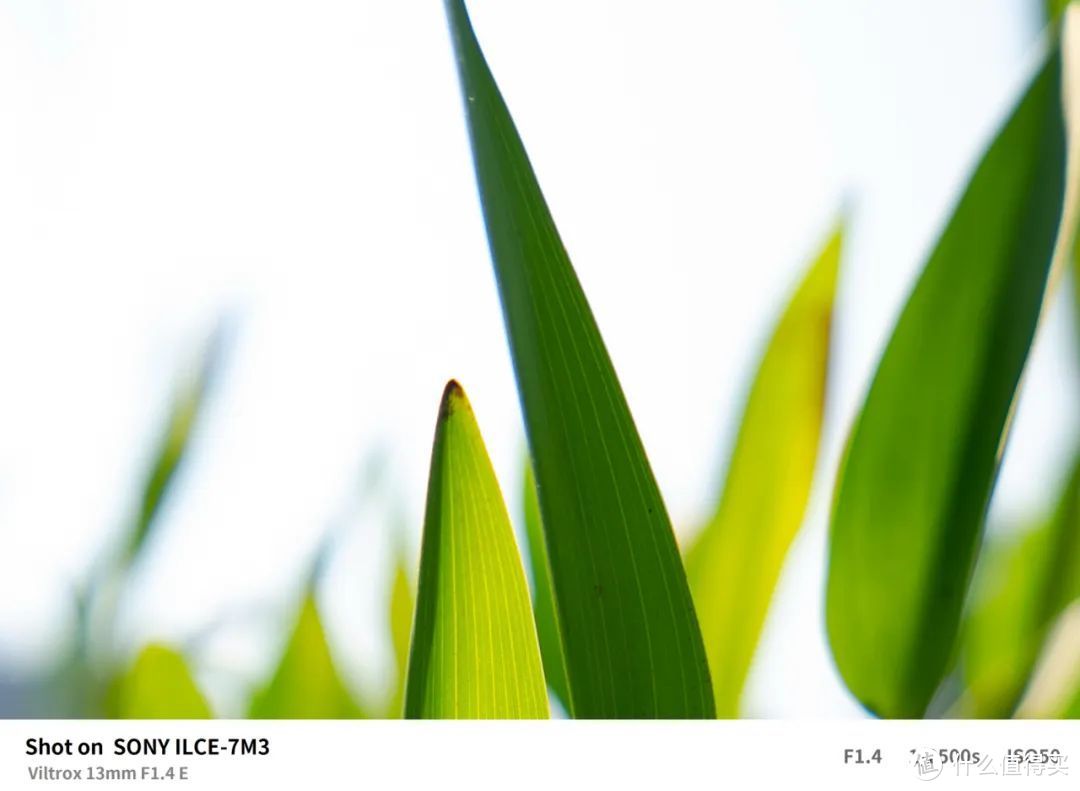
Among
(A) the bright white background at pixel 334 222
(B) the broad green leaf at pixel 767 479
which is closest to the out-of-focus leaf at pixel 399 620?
(A) the bright white background at pixel 334 222

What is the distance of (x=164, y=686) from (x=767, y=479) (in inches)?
8.6

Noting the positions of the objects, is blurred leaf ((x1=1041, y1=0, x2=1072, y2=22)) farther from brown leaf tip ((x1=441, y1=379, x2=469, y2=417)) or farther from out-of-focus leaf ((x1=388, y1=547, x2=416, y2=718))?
out-of-focus leaf ((x1=388, y1=547, x2=416, y2=718))

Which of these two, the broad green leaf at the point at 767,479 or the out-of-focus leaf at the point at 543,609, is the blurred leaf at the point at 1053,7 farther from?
the out-of-focus leaf at the point at 543,609

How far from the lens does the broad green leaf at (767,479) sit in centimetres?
21

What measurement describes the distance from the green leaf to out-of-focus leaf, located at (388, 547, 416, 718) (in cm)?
17

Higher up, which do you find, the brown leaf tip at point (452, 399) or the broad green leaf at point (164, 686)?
the brown leaf tip at point (452, 399)

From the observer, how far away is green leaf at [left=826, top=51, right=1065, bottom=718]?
0.47ft

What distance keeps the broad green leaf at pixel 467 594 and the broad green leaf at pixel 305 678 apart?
0.35 feet

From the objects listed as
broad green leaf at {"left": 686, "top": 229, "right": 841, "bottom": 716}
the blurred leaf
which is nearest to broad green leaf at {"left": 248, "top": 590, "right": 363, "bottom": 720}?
broad green leaf at {"left": 686, "top": 229, "right": 841, "bottom": 716}

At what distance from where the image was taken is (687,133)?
270 millimetres

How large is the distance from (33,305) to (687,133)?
9.7 inches
